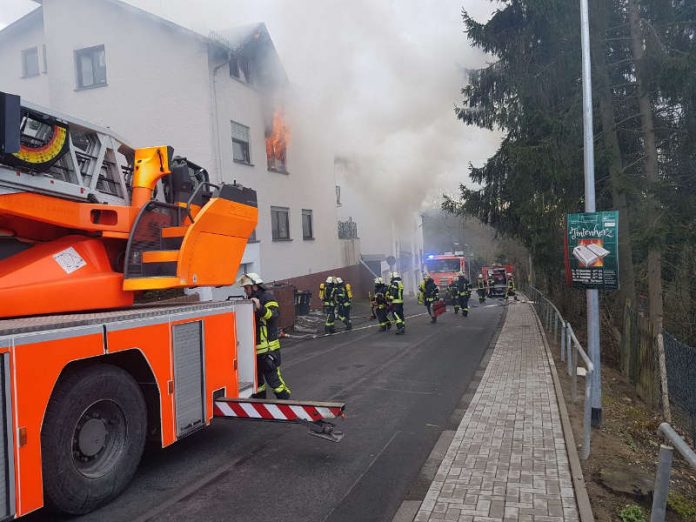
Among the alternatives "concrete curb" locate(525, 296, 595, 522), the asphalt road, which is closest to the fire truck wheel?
the asphalt road

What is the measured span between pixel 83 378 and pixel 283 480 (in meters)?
1.77

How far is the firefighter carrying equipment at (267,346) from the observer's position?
19.7ft

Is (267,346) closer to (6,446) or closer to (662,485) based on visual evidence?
(6,446)

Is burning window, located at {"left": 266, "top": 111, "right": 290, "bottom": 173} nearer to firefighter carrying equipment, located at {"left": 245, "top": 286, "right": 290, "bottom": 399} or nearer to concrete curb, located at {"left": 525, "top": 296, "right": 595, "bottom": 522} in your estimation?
firefighter carrying equipment, located at {"left": 245, "top": 286, "right": 290, "bottom": 399}

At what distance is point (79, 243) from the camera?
14.7 feet

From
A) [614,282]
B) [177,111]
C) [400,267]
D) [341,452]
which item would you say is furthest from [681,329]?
[400,267]

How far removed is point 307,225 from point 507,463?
17.2 m

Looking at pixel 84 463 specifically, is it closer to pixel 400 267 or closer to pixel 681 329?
pixel 681 329

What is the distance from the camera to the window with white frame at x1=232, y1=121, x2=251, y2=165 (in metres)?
16.6

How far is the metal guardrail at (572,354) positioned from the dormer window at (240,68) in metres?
11.4

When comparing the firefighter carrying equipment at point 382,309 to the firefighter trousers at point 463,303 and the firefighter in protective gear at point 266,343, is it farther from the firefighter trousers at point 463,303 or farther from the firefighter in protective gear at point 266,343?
the firefighter in protective gear at point 266,343

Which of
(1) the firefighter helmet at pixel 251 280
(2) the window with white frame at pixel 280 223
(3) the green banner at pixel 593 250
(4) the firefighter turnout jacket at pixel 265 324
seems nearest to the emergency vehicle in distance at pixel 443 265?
(2) the window with white frame at pixel 280 223

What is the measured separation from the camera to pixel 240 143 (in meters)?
17.0

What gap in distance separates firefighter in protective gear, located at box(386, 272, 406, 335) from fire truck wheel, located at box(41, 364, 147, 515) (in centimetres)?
956
